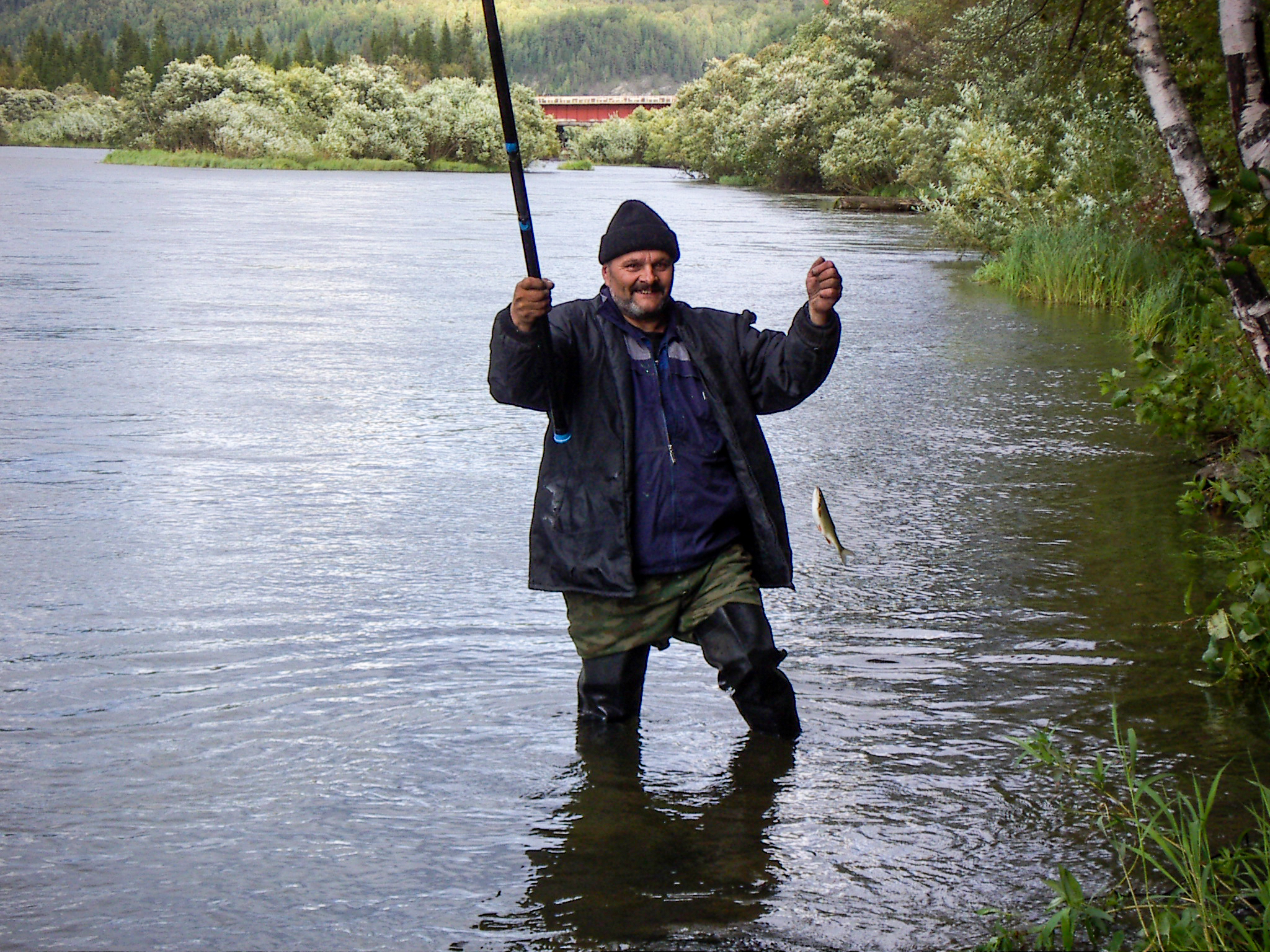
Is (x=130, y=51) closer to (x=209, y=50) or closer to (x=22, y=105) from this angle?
(x=209, y=50)

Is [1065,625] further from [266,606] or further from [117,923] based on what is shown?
[117,923]

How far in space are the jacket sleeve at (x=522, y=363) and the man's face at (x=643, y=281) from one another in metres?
0.24

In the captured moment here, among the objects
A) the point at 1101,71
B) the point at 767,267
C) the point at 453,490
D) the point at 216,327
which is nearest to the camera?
the point at 453,490

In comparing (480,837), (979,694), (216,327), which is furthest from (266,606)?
(216,327)

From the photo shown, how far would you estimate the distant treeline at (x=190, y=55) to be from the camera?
419 ft

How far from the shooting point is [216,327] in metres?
16.2

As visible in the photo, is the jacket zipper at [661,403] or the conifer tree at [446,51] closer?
the jacket zipper at [661,403]

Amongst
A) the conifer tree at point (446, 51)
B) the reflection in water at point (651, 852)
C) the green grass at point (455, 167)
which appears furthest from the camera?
the conifer tree at point (446, 51)

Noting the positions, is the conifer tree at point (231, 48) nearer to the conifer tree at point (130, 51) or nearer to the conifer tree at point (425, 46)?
the conifer tree at point (130, 51)

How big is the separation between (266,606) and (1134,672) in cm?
371

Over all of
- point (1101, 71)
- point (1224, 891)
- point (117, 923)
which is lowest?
point (117, 923)

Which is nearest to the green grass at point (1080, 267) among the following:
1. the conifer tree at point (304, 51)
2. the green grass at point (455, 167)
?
the green grass at point (455, 167)

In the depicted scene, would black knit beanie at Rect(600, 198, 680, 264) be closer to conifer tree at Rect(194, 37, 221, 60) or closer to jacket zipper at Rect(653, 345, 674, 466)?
jacket zipper at Rect(653, 345, 674, 466)

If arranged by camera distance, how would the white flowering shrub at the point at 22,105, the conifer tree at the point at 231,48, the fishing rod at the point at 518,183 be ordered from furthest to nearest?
the conifer tree at the point at 231,48, the white flowering shrub at the point at 22,105, the fishing rod at the point at 518,183
